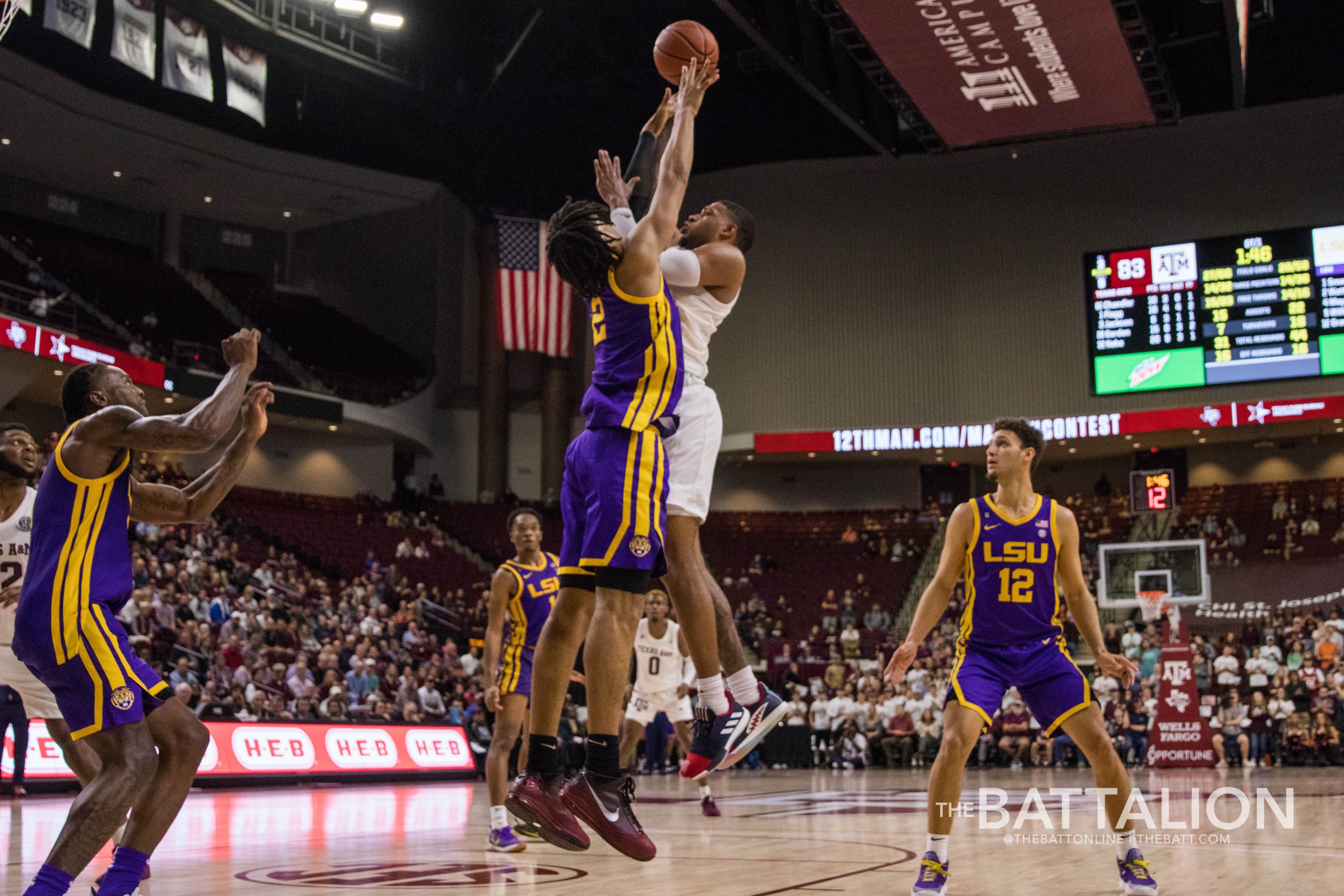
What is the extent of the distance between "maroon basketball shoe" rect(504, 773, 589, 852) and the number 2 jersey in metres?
2.24

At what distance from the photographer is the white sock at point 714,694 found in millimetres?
5047

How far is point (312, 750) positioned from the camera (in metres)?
14.7

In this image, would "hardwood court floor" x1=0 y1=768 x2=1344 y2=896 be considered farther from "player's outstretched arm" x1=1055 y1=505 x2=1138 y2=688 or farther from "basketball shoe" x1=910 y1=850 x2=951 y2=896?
"player's outstretched arm" x1=1055 y1=505 x2=1138 y2=688

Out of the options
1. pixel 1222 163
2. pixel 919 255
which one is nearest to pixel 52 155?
pixel 919 255

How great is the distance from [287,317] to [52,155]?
20.4ft

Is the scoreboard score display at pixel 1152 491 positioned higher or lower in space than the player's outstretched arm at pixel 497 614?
higher

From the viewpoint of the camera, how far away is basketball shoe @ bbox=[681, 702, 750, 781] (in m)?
5.08

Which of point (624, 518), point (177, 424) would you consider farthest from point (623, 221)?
point (177, 424)

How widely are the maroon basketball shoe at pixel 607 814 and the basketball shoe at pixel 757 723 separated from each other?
790 mm

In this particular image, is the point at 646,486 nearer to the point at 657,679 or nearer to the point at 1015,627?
the point at 1015,627

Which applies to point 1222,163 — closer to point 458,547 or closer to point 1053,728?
point 458,547

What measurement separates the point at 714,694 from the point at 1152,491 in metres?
19.1

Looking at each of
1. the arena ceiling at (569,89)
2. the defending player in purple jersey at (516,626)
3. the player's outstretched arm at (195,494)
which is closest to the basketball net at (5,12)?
the defending player in purple jersey at (516,626)

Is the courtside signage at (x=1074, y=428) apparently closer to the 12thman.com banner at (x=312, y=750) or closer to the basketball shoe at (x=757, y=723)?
the 12thman.com banner at (x=312, y=750)
